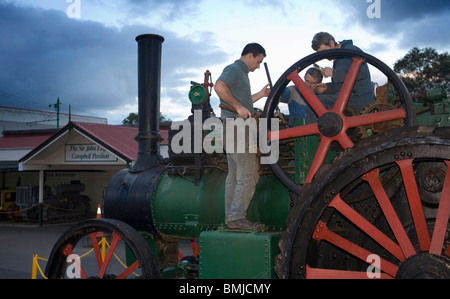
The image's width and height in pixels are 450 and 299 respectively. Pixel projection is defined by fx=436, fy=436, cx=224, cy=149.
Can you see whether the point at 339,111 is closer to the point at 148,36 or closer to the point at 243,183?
the point at 243,183

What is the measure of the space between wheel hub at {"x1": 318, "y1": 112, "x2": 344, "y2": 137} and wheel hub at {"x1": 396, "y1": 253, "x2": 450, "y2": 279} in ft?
3.44

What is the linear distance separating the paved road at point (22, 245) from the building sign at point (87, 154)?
2794 millimetres

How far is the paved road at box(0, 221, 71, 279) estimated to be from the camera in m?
9.44

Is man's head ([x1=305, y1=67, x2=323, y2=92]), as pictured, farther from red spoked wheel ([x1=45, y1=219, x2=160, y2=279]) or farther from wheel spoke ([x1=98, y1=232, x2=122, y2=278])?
wheel spoke ([x1=98, y1=232, x2=122, y2=278])

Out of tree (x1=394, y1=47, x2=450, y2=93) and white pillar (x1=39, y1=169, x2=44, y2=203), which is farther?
tree (x1=394, y1=47, x2=450, y2=93)

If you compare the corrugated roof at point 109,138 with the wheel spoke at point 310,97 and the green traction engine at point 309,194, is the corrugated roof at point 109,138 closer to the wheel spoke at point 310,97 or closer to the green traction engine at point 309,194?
the green traction engine at point 309,194

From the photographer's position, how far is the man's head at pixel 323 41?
3830mm

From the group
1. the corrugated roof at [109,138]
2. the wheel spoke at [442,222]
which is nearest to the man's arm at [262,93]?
the wheel spoke at [442,222]

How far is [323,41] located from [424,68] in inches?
827

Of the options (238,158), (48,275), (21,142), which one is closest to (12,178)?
(21,142)

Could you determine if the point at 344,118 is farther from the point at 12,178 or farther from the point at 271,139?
the point at 12,178

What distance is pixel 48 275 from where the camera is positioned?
462 centimetres

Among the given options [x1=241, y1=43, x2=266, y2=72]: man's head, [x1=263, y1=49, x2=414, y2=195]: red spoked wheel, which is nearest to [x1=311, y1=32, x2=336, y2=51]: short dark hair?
[x1=241, y1=43, x2=266, y2=72]: man's head

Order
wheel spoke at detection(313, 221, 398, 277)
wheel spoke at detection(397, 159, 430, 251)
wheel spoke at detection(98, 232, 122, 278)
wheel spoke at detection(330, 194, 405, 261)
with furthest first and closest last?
wheel spoke at detection(98, 232, 122, 278) < wheel spoke at detection(313, 221, 398, 277) < wheel spoke at detection(330, 194, 405, 261) < wheel spoke at detection(397, 159, 430, 251)
